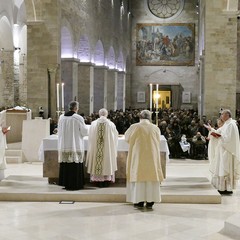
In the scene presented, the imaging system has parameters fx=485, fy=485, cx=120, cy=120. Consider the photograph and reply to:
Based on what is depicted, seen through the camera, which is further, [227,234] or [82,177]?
[82,177]

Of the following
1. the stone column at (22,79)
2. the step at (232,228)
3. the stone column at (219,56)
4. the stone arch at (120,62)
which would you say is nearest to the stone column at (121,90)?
the stone arch at (120,62)

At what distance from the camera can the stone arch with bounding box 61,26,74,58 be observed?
21250 mm

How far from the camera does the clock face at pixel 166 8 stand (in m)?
37.8

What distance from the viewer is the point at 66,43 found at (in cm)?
2155

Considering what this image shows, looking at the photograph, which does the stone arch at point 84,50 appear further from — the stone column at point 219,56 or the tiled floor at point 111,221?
the tiled floor at point 111,221

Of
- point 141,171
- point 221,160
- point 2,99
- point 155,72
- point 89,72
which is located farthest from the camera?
point 155,72

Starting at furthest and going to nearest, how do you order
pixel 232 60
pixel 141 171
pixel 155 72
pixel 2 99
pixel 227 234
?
pixel 155 72 < pixel 2 99 < pixel 232 60 < pixel 141 171 < pixel 227 234

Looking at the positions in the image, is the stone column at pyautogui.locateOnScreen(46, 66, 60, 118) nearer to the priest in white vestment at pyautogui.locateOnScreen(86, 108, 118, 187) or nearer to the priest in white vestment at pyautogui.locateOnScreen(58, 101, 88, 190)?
the priest in white vestment at pyautogui.locateOnScreen(86, 108, 118, 187)

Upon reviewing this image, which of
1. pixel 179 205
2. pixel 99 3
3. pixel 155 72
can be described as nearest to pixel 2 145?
pixel 179 205

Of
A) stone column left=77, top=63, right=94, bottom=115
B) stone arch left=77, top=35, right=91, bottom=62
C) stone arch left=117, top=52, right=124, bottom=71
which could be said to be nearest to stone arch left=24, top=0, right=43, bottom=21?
stone arch left=77, top=35, right=91, bottom=62

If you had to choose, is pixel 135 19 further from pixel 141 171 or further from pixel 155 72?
pixel 141 171

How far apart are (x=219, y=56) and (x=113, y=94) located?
12228 mm

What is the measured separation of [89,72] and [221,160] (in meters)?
15.8

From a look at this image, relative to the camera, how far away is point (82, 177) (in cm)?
898
